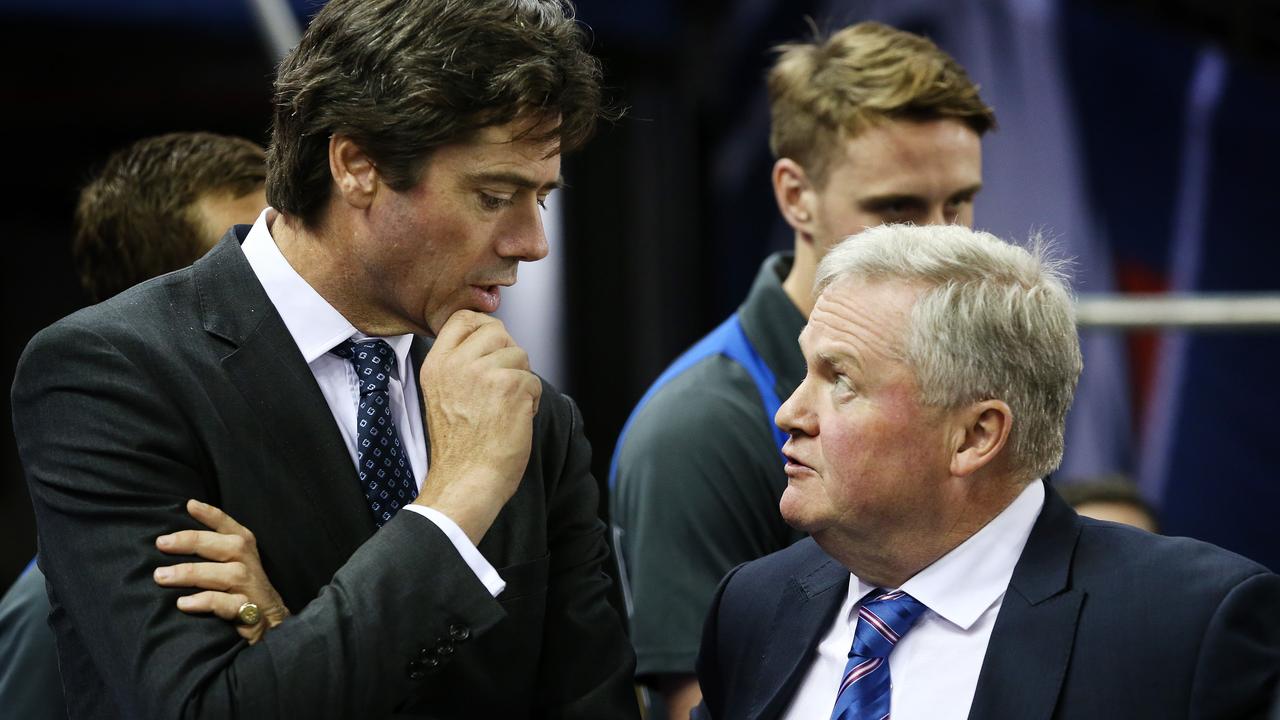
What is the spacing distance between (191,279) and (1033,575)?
3.82 feet

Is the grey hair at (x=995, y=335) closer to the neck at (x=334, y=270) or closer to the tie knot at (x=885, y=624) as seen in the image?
the tie knot at (x=885, y=624)

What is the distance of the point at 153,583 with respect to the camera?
189 cm

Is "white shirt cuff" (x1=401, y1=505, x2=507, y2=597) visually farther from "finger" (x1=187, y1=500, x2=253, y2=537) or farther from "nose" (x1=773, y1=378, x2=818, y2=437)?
"nose" (x1=773, y1=378, x2=818, y2=437)

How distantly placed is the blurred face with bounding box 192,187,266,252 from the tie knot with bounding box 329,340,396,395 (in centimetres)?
72

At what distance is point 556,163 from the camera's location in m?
2.25

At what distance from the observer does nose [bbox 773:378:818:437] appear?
223cm

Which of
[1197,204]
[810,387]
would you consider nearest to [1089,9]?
[1197,204]

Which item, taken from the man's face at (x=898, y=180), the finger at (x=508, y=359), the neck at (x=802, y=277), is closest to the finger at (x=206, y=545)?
the finger at (x=508, y=359)

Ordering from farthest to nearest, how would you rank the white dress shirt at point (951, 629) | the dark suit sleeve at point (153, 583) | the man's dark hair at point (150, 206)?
the man's dark hair at point (150, 206)
the white dress shirt at point (951, 629)
the dark suit sleeve at point (153, 583)

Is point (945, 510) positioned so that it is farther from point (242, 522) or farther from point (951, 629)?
point (242, 522)

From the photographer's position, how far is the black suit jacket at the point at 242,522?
74.0 inches

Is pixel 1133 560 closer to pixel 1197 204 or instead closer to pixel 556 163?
pixel 556 163

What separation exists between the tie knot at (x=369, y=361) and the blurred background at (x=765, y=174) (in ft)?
9.92

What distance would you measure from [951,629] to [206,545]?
962mm
